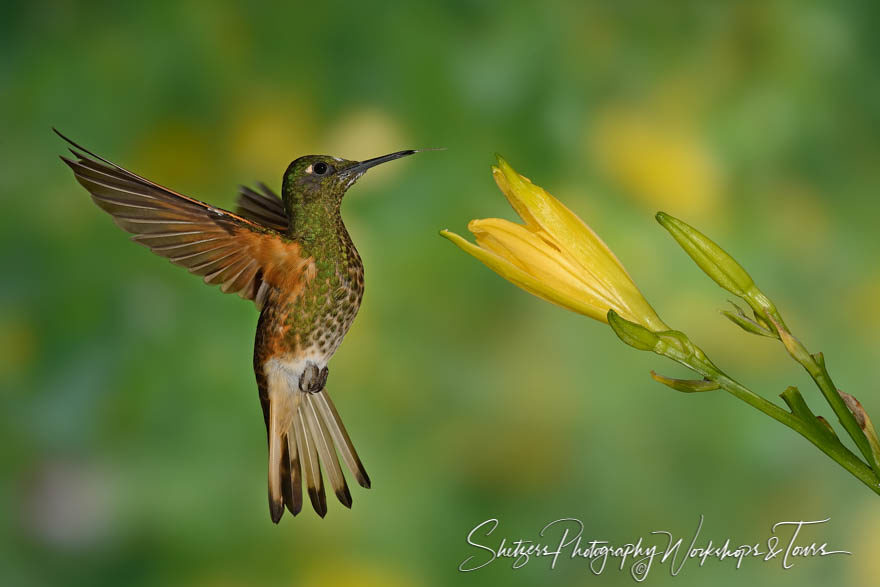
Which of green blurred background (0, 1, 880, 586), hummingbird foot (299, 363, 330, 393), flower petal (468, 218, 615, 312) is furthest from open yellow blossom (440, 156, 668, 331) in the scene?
green blurred background (0, 1, 880, 586)

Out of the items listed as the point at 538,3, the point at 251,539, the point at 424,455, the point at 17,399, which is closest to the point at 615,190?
the point at 538,3

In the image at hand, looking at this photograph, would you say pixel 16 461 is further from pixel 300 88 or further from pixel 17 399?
pixel 300 88

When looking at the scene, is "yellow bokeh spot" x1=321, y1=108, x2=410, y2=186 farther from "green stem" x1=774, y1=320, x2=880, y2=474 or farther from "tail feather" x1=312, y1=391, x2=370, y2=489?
"green stem" x1=774, y1=320, x2=880, y2=474

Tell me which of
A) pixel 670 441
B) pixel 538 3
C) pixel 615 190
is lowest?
pixel 670 441

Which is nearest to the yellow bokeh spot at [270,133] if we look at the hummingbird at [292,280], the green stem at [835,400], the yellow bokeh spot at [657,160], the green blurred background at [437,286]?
the green blurred background at [437,286]

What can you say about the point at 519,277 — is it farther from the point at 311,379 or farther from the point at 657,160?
the point at 657,160

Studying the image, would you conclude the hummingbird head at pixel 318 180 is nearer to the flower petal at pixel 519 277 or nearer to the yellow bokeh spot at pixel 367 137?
the flower petal at pixel 519 277
